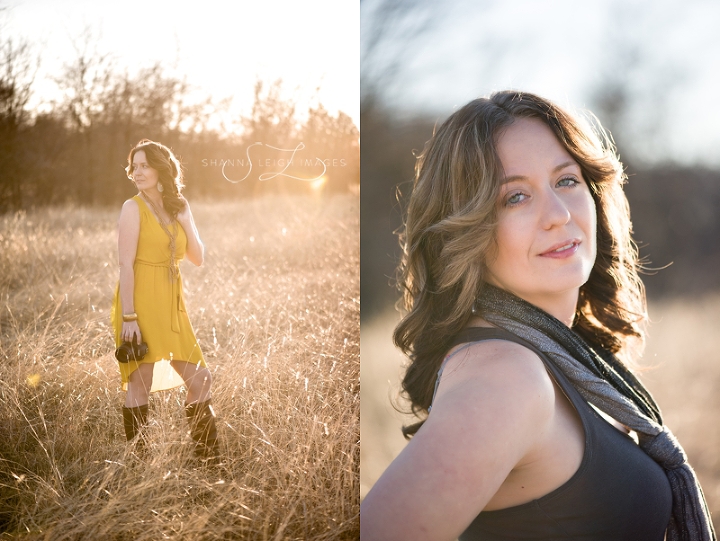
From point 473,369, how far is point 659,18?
1759 mm

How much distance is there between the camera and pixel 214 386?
175 centimetres

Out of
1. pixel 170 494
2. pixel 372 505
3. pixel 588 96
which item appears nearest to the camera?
pixel 372 505

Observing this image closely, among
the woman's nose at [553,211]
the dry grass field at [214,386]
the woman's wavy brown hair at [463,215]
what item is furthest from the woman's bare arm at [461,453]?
the dry grass field at [214,386]

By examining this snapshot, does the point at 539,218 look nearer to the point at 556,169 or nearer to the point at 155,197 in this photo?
the point at 556,169

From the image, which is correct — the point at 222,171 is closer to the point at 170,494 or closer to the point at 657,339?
the point at 170,494

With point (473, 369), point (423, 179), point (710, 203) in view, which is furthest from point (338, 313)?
point (710, 203)

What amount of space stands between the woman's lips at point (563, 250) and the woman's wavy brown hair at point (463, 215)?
0.13 m

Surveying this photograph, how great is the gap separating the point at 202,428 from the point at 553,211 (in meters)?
1.22

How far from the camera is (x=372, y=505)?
957 millimetres

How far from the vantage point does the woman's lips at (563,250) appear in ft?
4.11

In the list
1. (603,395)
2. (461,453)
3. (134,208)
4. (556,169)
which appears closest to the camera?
(461,453)

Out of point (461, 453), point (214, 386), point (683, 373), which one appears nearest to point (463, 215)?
point (461, 453)

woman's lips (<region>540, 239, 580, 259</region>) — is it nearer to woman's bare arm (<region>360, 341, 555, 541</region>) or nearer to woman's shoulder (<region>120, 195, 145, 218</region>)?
woman's bare arm (<region>360, 341, 555, 541</region>)

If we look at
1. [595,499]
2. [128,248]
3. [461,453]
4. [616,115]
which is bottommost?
[595,499]
